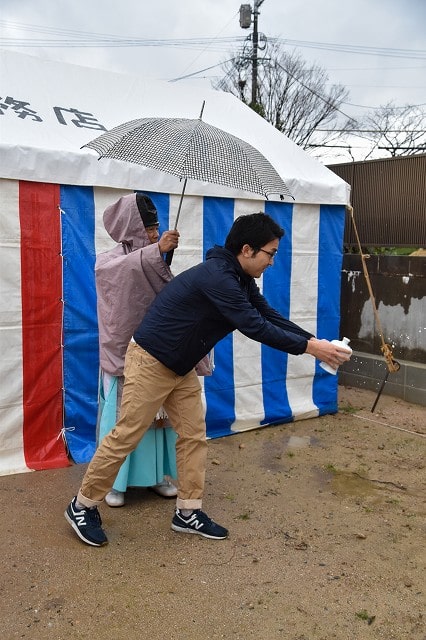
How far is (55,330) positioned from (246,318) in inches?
69.2

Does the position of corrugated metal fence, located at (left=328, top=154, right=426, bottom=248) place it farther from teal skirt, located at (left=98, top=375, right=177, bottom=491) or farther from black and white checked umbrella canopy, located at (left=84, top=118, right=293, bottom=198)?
teal skirt, located at (left=98, top=375, right=177, bottom=491)

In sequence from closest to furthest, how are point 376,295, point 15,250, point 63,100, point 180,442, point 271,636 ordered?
point 271,636 < point 180,442 < point 15,250 < point 63,100 < point 376,295

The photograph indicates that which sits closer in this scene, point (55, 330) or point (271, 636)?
point (271, 636)

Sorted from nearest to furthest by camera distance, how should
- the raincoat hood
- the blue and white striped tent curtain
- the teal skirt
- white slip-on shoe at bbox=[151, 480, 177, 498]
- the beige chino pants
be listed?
the beige chino pants
the raincoat hood
the teal skirt
white slip-on shoe at bbox=[151, 480, 177, 498]
the blue and white striped tent curtain

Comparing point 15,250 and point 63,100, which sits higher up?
point 63,100

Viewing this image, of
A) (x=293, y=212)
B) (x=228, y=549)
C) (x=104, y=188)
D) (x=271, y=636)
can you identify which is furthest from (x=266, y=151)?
(x=271, y=636)

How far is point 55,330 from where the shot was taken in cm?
387

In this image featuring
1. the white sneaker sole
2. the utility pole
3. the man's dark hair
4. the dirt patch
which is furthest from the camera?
the utility pole

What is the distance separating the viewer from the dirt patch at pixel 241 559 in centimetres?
234

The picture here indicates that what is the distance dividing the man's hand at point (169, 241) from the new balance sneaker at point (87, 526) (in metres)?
1.37

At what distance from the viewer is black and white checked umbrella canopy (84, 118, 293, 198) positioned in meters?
2.80

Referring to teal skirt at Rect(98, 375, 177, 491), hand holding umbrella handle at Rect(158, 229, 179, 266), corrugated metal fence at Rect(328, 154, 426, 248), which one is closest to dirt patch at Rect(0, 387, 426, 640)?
teal skirt at Rect(98, 375, 177, 491)

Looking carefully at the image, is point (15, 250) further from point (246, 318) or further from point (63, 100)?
point (246, 318)

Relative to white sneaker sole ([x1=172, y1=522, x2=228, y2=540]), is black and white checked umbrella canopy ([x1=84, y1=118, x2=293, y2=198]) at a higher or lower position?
higher
